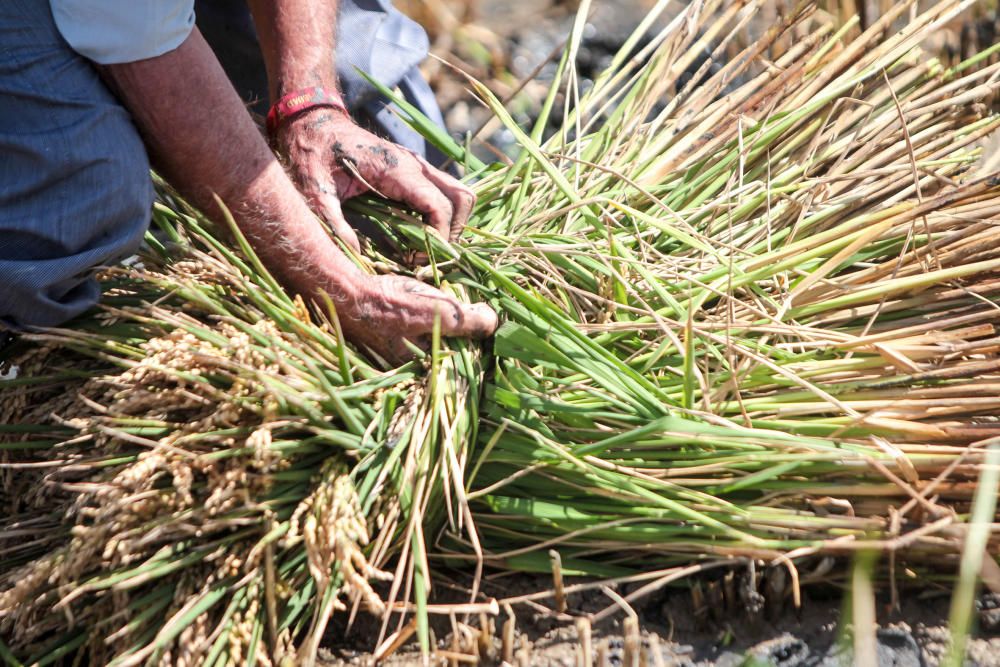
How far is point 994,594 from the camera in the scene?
3.92ft

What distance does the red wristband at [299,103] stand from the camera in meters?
1.54

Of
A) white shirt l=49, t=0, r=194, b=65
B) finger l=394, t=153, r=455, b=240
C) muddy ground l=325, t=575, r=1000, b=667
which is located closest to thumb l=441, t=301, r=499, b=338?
finger l=394, t=153, r=455, b=240

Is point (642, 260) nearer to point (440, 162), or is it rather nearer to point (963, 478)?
point (963, 478)

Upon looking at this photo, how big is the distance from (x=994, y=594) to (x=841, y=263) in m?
0.52

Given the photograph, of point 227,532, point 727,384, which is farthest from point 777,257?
point 227,532

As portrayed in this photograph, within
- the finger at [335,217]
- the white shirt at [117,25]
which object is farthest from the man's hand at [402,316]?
the white shirt at [117,25]

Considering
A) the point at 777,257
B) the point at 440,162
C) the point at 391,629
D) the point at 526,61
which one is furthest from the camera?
the point at 526,61

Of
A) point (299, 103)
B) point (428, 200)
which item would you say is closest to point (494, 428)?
point (428, 200)

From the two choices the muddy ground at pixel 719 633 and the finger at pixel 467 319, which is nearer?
the muddy ground at pixel 719 633

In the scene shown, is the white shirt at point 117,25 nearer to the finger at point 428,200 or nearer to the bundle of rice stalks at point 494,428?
the bundle of rice stalks at point 494,428

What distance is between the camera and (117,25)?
3.86ft

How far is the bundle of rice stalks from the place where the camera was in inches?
45.3

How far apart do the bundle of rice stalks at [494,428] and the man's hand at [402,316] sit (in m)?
0.04

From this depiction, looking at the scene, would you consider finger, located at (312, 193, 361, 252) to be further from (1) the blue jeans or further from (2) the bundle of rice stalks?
(1) the blue jeans
